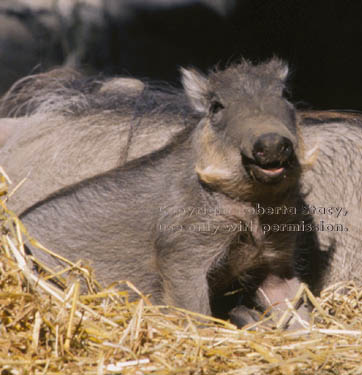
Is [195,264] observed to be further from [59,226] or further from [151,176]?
[59,226]

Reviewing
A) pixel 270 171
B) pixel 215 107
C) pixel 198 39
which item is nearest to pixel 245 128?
pixel 270 171

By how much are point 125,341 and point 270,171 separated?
2.46ft

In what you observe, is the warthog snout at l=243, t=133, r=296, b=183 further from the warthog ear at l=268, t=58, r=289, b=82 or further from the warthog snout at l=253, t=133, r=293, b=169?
the warthog ear at l=268, t=58, r=289, b=82

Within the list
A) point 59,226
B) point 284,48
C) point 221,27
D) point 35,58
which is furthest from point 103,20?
point 59,226

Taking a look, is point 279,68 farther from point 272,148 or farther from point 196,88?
point 272,148

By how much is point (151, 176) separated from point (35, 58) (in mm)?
2803

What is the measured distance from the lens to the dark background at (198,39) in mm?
4988

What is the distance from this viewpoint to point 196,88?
8.91 ft

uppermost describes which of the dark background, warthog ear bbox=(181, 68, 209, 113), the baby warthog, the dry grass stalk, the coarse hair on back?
the dark background

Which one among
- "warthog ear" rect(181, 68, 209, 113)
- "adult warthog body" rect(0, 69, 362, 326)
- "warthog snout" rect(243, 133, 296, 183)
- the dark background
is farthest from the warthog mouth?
the dark background

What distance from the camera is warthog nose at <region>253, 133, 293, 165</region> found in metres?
2.16

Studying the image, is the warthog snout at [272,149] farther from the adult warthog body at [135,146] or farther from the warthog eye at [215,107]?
the adult warthog body at [135,146]

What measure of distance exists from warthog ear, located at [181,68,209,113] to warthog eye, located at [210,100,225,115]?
8cm

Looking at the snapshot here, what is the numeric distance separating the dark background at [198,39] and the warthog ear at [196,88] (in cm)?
235
